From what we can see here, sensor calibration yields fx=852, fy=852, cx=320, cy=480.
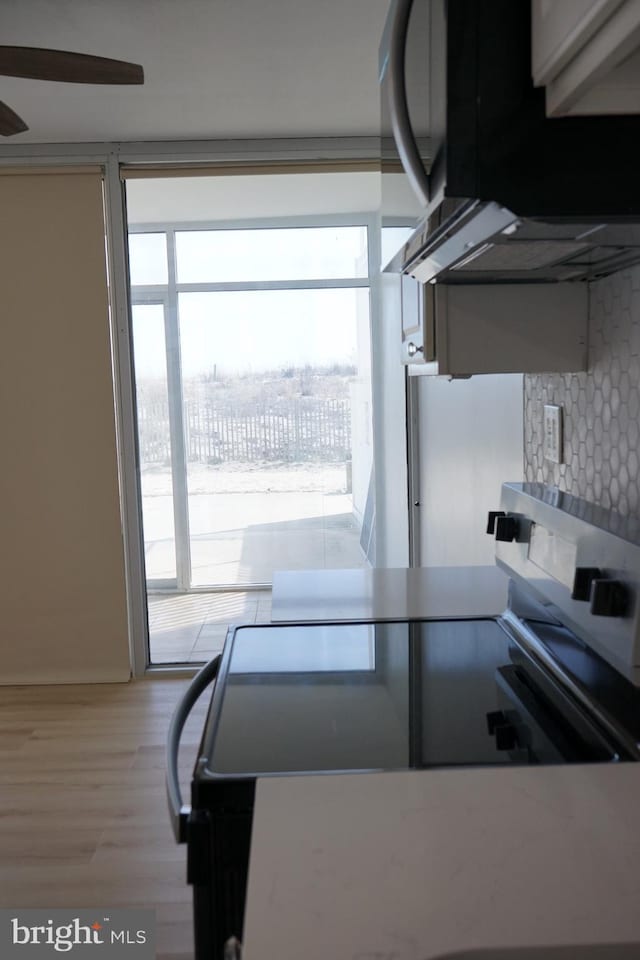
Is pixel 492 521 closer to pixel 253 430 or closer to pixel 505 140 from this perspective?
pixel 505 140

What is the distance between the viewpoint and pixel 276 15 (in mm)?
2414

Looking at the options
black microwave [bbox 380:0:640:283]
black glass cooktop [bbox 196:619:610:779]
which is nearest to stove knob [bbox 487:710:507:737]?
black glass cooktop [bbox 196:619:610:779]

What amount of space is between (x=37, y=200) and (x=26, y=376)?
2.50ft

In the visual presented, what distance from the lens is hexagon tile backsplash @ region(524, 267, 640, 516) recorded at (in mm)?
1471

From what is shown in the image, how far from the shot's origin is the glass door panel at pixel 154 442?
392 centimetres

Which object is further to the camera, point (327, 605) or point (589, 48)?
point (327, 605)

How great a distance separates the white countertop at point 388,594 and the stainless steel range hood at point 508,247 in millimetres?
685

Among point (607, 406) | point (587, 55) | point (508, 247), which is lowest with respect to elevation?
point (607, 406)

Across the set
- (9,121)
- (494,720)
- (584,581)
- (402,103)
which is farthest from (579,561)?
(9,121)

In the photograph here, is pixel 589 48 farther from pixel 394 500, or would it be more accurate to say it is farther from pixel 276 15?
pixel 394 500

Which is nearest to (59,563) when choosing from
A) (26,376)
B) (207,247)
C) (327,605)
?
(26,376)

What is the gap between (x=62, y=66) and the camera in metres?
1.96

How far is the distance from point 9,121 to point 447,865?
211cm

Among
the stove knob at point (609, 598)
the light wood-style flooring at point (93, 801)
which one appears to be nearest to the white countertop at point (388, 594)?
the stove knob at point (609, 598)
